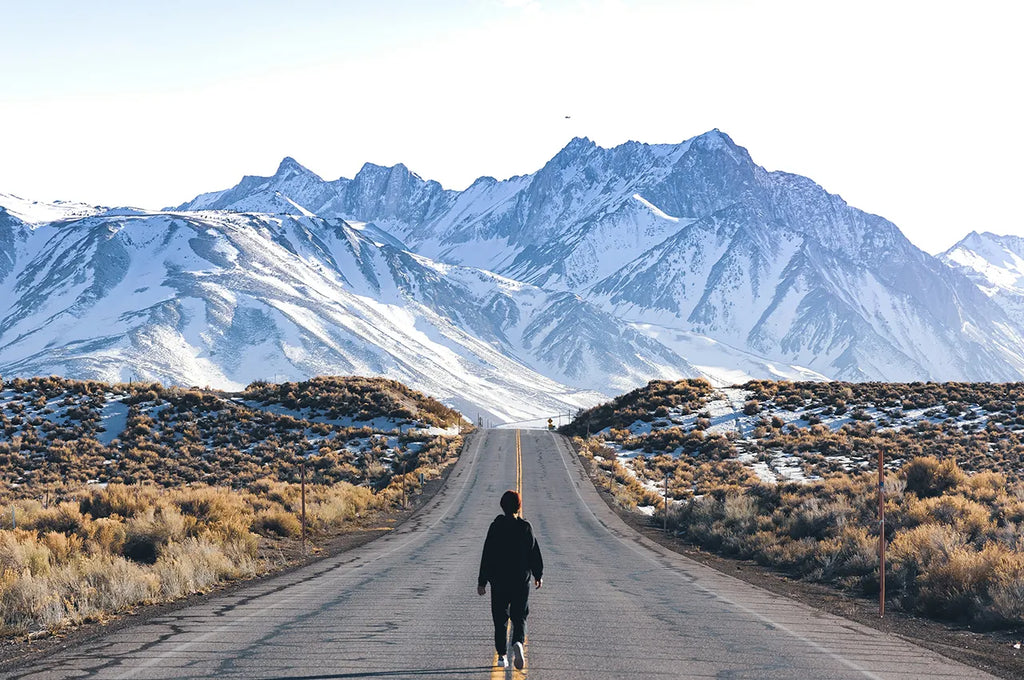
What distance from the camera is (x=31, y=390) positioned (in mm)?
61812

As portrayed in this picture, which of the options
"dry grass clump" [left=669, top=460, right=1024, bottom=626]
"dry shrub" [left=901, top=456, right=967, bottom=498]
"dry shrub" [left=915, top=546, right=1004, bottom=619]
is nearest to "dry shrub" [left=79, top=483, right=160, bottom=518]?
"dry grass clump" [left=669, top=460, right=1024, bottom=626]

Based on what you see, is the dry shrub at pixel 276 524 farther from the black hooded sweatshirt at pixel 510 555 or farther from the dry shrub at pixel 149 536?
the black hooded sweatshirt at pixel 510 555

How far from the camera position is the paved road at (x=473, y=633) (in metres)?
9.87

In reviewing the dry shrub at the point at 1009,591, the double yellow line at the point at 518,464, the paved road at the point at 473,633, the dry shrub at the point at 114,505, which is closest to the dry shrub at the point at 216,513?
the dry shrub at the point at 114,505

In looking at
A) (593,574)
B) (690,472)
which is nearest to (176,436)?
(690,472)

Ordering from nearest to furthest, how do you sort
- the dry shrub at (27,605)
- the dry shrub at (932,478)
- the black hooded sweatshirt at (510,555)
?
1. the black hooded sweatshirt at (510,555)
2. the dry shrub at (27,605)
3. the dry shrub at (932,478)

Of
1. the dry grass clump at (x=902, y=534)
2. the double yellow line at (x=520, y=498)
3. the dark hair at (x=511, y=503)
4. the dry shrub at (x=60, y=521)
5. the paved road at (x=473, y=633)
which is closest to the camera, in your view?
the double yellow line at (x=520, y=498)

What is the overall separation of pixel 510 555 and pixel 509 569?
15 cm

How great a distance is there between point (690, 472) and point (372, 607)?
33076 mm

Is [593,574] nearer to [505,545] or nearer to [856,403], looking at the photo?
[505,545]

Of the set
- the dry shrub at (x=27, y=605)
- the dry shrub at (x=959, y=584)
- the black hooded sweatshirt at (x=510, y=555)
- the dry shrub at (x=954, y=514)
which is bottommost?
the dry shrub at (x=27, y=605)

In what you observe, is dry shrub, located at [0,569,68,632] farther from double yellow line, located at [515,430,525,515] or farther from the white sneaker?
double yellow line, located at [515,430,525,515]

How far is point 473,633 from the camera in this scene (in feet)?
38.6

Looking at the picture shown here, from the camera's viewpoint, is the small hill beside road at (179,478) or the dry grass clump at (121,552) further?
the small hill beside road at (179,478)
